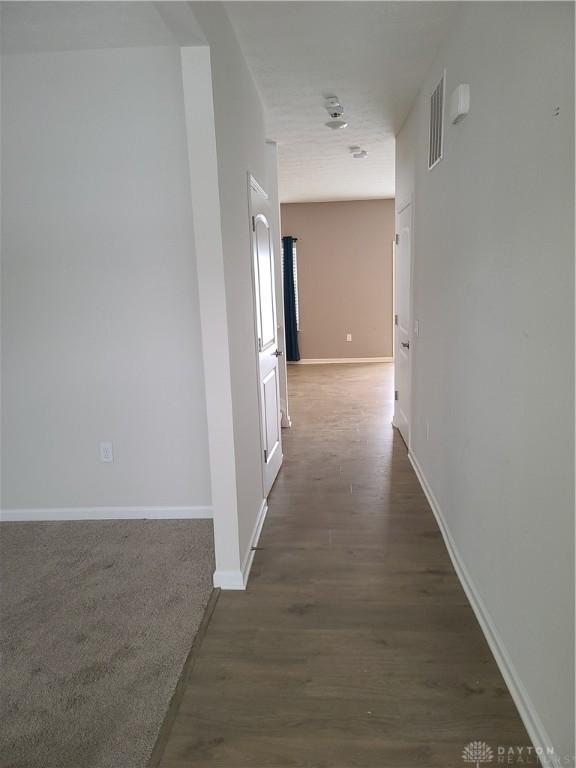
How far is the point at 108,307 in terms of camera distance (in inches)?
117

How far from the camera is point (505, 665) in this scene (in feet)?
5.89

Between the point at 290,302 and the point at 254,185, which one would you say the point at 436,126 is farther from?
the point at 290,302

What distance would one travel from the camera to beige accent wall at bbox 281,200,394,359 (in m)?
8.42

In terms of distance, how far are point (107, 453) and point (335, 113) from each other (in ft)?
9.47

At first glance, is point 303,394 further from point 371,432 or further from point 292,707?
point 292,707

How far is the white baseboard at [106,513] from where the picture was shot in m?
3.16

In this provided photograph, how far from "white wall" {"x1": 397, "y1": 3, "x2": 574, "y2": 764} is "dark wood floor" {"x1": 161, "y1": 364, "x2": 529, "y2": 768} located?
0.50 ft

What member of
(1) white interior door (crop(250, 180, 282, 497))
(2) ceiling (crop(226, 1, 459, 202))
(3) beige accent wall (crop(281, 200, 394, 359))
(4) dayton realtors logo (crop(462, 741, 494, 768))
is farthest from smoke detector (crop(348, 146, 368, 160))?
(4) dayton realtors logo (crop(462, 741, 494, 768))

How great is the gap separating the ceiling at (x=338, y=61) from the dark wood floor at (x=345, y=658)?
2.67 m

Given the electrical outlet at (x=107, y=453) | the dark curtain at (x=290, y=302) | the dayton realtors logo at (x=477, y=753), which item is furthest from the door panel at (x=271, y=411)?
the dark curtain at (x=290, y=302)

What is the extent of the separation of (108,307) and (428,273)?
199 cm

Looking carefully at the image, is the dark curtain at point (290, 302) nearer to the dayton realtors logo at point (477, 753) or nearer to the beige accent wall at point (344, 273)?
the beige accent wall at point (344, 273)

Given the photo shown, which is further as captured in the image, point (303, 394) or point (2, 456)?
point (303, 394)

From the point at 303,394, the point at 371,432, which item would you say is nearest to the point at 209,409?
the point at 371,432
